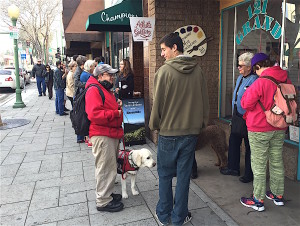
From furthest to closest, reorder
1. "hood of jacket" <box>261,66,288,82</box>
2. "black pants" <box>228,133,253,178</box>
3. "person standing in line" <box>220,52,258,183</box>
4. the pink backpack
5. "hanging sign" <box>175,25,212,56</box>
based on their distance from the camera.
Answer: "hanging sign" <box>175,25,212,56</box>
"black pants" <box>228,133,253,178</box>
"person standing in line" <box>220,52,258,183</box>
"hood of jacket" <box>261,66,288,82</box>
the pink backpack

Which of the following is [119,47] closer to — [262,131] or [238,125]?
[238,125]

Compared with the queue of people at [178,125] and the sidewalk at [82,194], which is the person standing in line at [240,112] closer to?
the queue of people at [178,125]

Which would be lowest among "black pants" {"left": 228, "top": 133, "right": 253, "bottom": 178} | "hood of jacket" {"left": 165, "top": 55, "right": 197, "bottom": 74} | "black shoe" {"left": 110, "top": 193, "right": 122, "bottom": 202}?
"black shoe" {"left": 110, "top": 193, "right": 122, "bottom": 202}

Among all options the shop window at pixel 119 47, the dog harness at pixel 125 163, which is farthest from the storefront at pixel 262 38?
the shop window at pixel 119 47

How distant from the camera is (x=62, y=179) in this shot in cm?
439

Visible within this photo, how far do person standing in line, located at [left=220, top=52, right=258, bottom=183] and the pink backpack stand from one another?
0.71m

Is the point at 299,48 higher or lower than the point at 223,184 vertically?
higher

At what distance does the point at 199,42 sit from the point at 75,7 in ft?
28.3

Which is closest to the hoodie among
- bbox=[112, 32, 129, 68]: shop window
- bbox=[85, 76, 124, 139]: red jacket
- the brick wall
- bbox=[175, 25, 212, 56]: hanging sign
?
bbox=[85, 76, 124, 139]: red jacket

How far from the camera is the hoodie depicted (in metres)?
2.69

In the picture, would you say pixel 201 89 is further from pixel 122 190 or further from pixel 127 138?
pixel 127 138

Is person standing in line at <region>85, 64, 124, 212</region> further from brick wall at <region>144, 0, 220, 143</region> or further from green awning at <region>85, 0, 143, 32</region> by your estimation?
green awning at <region>85, 0, 143, 32</region>

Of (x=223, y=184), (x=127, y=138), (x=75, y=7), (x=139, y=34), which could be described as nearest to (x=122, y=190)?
(x=223, y=184)

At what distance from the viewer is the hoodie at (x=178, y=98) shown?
269 centimetres
